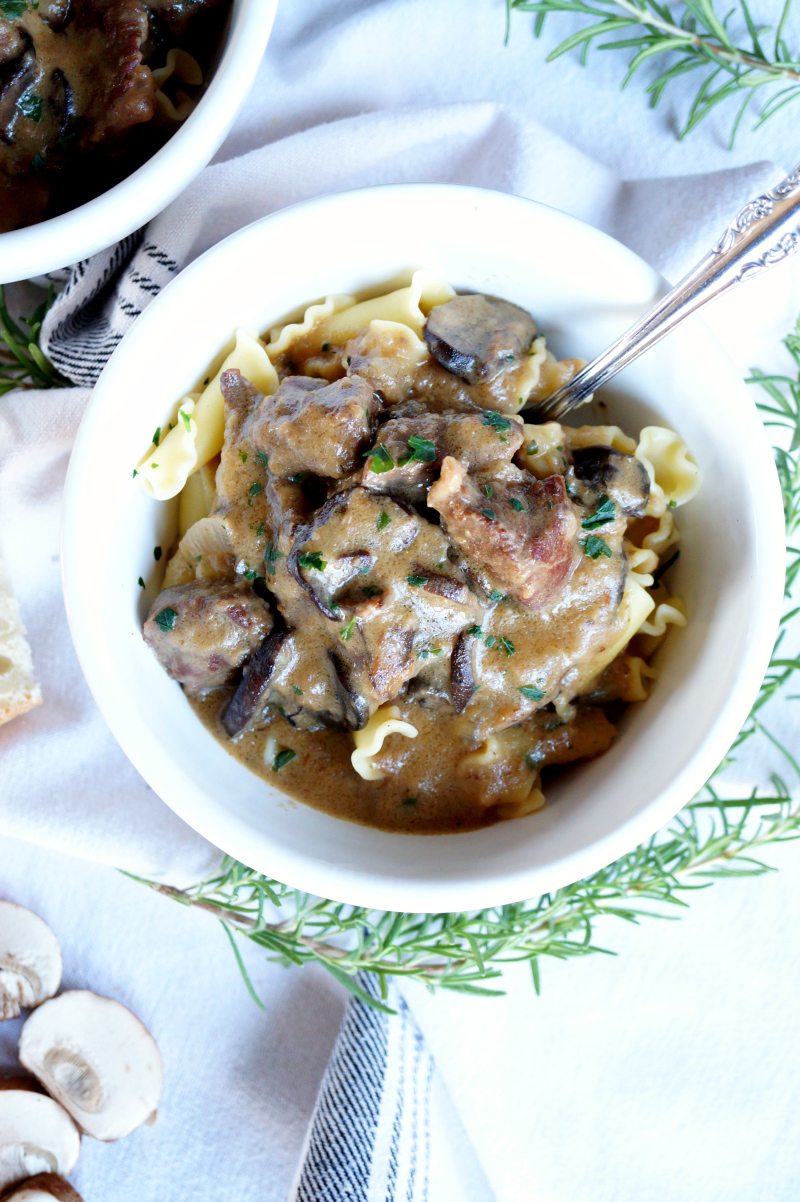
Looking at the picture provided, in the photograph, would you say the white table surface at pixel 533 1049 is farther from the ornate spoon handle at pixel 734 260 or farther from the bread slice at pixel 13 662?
the ornate spoon handle at pixel 734 260

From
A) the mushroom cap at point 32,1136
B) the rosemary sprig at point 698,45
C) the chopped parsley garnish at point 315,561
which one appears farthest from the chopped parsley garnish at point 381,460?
the mushroom cap at point 32,1136

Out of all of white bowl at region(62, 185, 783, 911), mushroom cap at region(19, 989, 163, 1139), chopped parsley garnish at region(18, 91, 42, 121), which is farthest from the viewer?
mushroom cap at region(19, 989, 163, 1139)

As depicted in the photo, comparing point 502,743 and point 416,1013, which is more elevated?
point 502,743

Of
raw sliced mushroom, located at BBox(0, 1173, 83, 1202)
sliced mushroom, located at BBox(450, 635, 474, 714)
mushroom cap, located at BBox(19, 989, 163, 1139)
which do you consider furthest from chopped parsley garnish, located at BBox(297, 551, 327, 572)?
raw sliced mushroom, located at BBox(0, 1173, 83, 1202)

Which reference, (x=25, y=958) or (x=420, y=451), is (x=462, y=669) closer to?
(x=420, y=451)

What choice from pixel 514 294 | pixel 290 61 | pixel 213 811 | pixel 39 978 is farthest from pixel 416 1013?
pixel 290 61

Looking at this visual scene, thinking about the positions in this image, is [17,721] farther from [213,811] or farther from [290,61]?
[290,61]

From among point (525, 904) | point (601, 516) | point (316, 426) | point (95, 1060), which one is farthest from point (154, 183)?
point (95, 1060)

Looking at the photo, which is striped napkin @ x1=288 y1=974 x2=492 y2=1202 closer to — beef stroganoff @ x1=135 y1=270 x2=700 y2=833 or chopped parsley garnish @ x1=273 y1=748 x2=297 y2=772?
chopped parsley garnish @ x1=273 y1=748 x2=297 y2=772
